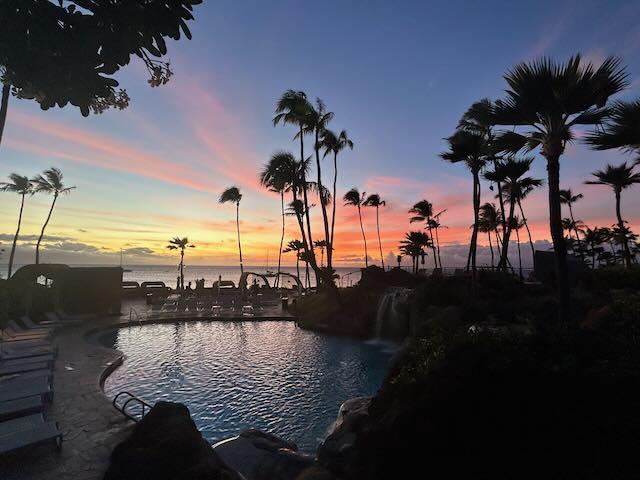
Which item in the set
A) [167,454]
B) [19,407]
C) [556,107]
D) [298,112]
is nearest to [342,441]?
[167,454]

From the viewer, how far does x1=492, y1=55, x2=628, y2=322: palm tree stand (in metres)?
8.39

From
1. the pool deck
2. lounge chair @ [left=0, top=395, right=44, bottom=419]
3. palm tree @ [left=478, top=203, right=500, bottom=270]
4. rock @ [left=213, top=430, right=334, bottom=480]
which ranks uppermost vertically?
palm tree @ [left=478, top=203, right=500, bottom=270]

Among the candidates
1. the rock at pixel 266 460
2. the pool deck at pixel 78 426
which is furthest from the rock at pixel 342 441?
the pool deck at pixel 78 426

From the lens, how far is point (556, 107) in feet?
29.0

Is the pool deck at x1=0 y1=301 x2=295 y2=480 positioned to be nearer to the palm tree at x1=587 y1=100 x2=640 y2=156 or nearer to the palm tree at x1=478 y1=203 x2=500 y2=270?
the palm tree at x1=587 y1=100 x2=640 y2=156

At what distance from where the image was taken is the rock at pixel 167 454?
4668 mm

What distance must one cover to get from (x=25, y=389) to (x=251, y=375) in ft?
21.8

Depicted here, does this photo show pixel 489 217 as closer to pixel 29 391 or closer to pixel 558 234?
pixel 558 234

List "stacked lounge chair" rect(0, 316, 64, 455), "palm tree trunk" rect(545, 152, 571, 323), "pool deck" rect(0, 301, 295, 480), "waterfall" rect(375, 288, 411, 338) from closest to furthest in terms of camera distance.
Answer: "pool deck" rect(0, 301, 295, 480) < "stacked lounge chair" rect(0, 316, 64, 455) < "palm tree trunk" rect(545, 152, 571, 323) < "waterfall" rect(375, 288, 411, 338)

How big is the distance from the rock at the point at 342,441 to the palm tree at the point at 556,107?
5.79 meters

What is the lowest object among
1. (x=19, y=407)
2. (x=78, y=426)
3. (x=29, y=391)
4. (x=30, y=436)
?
(x=78, y=426)

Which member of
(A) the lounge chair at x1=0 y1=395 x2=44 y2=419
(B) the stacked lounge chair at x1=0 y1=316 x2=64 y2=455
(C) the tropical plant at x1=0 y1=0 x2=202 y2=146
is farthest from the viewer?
(A) the lounge chair at x1=0 y1=395 x2=44 y2=419

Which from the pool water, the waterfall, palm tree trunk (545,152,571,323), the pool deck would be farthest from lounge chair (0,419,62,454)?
the waterfall

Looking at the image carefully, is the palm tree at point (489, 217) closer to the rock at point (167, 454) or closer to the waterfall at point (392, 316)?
the waterfall at point (392, 316)
